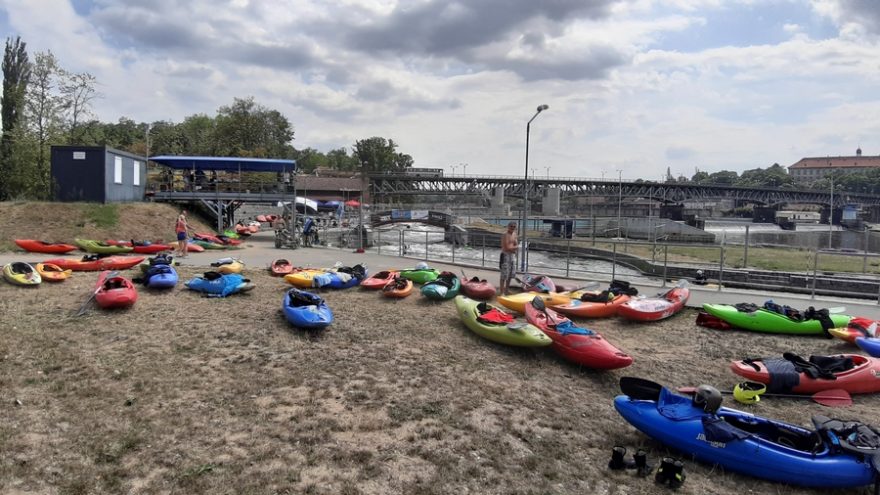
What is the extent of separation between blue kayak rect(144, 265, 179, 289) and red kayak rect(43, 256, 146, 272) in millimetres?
2649

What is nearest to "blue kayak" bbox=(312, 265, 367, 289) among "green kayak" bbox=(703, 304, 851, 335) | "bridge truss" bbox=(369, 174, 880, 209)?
"green kayak" bbox=(703, 304, 851, 335)

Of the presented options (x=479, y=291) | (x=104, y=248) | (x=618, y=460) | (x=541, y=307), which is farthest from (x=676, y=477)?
(x=104, y=248)

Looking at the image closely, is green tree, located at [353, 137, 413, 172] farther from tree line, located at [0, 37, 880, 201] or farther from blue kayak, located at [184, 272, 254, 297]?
blue kayak, located at [184, 272, 254, 297]

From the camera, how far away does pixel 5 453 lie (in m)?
5.77

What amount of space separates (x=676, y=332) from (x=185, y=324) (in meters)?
10.6

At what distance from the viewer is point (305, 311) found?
10.8 m

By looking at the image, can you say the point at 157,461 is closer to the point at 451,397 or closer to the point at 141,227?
the point at 451,397

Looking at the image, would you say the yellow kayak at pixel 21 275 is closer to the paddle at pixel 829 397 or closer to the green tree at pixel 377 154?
the paddle at pixel 829 397

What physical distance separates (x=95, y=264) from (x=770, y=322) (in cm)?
1780

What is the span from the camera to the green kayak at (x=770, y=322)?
11.3m

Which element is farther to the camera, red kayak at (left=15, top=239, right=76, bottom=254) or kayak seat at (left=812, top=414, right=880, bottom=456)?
red kayak at (left=15, top=239, right=76, bottom=254)

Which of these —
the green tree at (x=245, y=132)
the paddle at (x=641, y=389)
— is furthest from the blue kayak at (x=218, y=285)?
the green tree at (x=245, y=132)

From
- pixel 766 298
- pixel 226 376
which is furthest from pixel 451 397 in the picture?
pixel 766 298

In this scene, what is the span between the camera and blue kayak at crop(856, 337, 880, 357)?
31.8ft
